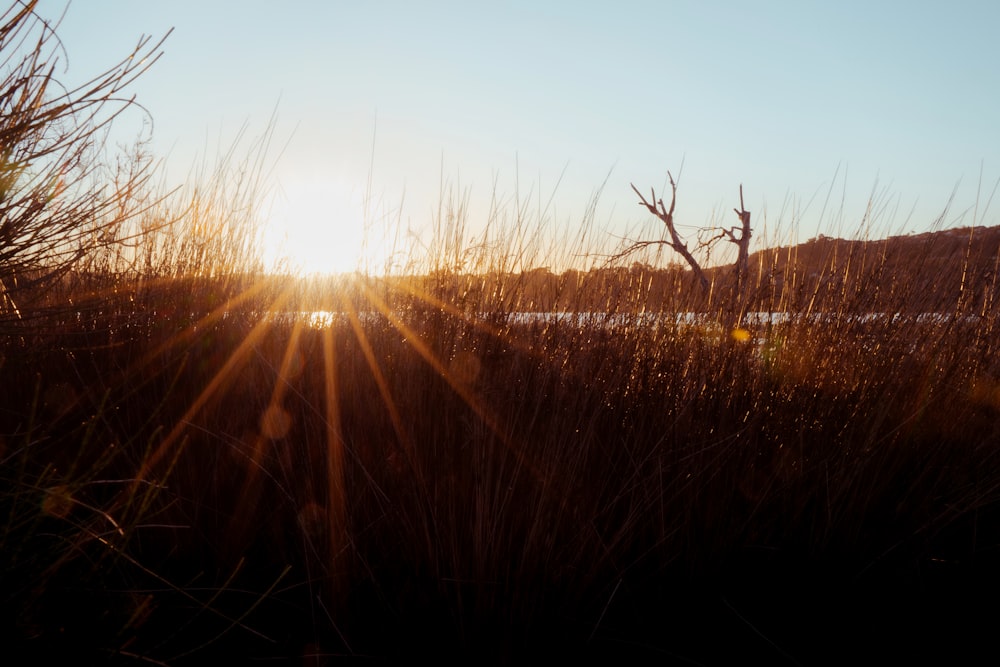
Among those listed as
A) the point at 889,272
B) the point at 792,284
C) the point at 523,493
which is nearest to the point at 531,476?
the point at 523,493

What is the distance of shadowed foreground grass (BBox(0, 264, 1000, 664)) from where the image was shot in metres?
1.47

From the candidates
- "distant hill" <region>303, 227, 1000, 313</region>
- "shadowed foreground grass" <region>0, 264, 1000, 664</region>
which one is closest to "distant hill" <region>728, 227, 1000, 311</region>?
"distant hill" <region>303, 227, 1000, 313</region>

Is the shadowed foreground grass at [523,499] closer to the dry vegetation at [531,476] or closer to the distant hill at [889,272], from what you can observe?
the dry vegetation at [531,476]

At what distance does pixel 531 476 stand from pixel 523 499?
65 millimetres

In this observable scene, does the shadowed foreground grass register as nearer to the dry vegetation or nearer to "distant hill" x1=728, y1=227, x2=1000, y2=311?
the dry vegetation

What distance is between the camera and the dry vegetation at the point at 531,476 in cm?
148

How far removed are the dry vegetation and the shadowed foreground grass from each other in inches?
0.4

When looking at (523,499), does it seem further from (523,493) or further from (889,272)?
(889,272)

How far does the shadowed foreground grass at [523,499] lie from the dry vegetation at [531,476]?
0.01 meters

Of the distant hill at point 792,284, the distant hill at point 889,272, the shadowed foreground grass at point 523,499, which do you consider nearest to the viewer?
the shadowed foreground grass at point 523,499

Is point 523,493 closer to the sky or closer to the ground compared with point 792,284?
closer to the ground

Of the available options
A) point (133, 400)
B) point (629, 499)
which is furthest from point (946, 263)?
point (133, 400)

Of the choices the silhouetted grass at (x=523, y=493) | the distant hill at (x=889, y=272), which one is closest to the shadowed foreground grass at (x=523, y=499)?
the silhouetted grass at (x=523, y=493)

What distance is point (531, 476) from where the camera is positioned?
170cm
